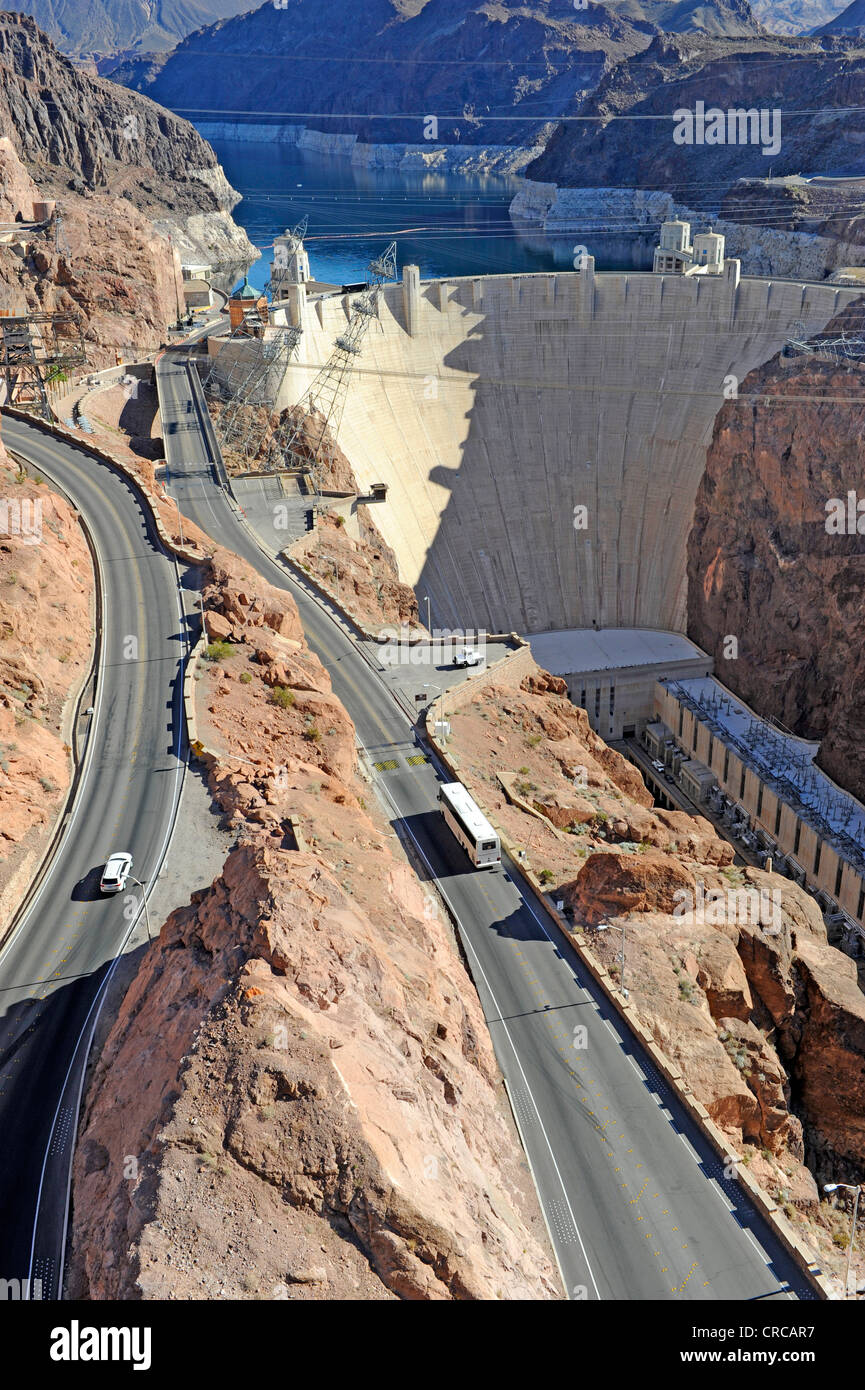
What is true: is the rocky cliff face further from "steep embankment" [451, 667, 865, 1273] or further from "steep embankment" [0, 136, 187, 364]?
"steep embankment" [451, 667, 865, 1273]

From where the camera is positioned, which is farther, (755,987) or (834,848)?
(834,848)

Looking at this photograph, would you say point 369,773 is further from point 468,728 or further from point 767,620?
point 767,620

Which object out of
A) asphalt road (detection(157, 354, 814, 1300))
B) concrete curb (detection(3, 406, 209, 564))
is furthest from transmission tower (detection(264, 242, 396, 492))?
asphalt road (detection(157, 354, 814, 1300))

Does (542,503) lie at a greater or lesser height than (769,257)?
lesser

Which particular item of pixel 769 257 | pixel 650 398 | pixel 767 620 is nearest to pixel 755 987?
pixel 767 620

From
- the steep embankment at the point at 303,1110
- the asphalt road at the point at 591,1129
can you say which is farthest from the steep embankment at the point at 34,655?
the asphalt road at the point at 591,1129
